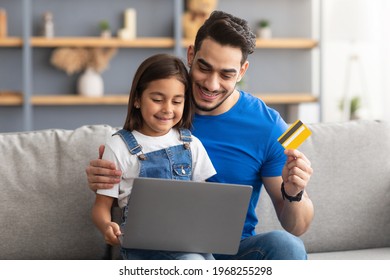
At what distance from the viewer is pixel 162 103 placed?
73.8 inches

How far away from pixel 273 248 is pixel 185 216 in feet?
0.99

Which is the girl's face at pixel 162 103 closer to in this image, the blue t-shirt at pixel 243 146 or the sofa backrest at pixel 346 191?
the blue t-shirt at pixel 243 146

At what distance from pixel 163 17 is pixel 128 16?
325 mm

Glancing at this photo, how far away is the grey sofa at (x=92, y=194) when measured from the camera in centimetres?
214

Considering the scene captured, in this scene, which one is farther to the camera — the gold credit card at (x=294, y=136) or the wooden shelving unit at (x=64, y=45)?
the wooden shelving unit at (x=64, y=45)

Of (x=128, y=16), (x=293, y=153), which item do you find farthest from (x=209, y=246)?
(x=128, y=16)

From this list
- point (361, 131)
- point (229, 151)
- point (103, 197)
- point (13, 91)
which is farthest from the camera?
point (13, 91)

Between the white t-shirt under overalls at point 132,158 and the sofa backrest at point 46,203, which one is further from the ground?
the white t-shirt under overalls at point 132,158

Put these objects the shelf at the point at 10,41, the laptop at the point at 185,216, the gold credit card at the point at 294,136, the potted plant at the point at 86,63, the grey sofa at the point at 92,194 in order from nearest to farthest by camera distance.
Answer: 1. the laptop at the point at 185,216
2. the gold credit card at the point at 294,136
3. the grey sofa at the point at 92,194
4. the shelf at the point at 10,41
5. the potted plant at the point at 86,63

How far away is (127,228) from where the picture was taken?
5.45 feet

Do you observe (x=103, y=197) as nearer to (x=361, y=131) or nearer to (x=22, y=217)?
(x=22, y=217)

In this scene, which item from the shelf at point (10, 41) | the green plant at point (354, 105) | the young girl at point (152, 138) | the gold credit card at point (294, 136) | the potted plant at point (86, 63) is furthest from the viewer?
the green plant at point (354, 105)

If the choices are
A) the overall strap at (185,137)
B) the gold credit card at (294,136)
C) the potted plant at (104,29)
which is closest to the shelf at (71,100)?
the potted plant at (104,29)

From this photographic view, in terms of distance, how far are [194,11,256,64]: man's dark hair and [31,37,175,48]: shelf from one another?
3164mm
